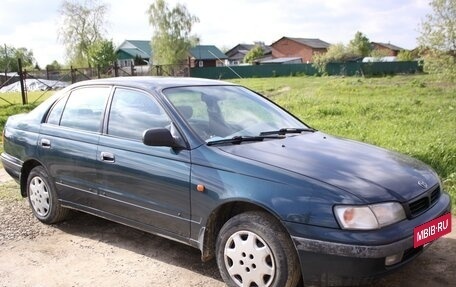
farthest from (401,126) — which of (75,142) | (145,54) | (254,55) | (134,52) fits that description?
(254,55)

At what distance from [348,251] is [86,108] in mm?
2980

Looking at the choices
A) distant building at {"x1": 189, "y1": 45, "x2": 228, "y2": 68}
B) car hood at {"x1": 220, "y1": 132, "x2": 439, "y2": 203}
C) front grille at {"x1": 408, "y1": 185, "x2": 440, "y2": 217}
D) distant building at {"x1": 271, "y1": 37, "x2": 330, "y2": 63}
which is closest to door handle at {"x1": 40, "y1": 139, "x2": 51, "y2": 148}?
car hood at {"x1": 220, "y1": 132, "x2": 439, "y2": 203}

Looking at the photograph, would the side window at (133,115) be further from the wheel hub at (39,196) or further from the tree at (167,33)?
the tree at (167,33)

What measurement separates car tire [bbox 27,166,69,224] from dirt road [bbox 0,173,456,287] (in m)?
0.13

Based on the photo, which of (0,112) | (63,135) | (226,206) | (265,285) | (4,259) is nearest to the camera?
(265,285)

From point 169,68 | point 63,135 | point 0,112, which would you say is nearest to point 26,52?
point 169,68

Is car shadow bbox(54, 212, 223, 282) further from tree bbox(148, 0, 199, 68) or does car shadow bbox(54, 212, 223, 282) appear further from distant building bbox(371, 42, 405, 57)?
distant building bbox(371, 42, 405, 57)

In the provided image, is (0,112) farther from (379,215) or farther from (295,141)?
(379,215)

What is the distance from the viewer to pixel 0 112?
1631 centimetres

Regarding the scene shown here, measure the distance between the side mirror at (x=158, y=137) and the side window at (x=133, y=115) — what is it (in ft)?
0.95

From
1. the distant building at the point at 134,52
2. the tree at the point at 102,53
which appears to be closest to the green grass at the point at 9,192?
the tree at the point at 102,53

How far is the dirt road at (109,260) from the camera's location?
3871 millimetres

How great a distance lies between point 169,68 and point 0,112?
629 inches

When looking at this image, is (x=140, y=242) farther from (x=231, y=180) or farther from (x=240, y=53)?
(x=240, y=53)
